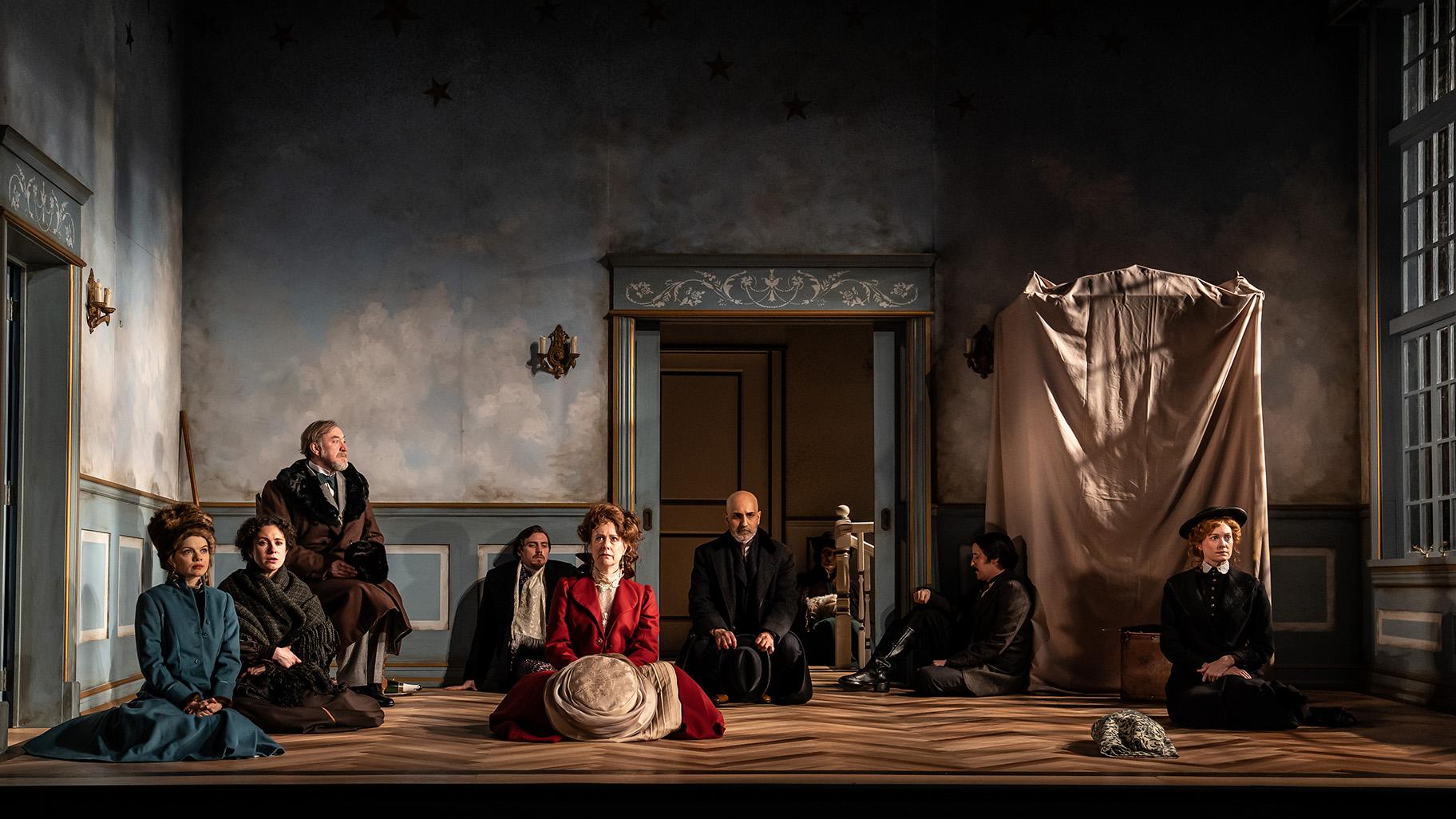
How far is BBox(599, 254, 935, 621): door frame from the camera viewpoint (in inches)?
298

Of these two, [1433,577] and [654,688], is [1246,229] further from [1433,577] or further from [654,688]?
[654,688]

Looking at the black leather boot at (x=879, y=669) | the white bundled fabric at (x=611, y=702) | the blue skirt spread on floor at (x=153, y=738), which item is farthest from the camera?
the black leather boot at (x=879, y=669)

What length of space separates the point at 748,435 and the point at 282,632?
6.08m

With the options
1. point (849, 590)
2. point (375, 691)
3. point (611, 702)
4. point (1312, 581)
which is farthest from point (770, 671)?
point (1312, 581)

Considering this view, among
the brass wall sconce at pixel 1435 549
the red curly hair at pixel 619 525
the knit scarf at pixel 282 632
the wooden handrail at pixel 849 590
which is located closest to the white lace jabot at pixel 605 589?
the red curly hair at pixel 619 525

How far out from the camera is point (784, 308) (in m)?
7.61

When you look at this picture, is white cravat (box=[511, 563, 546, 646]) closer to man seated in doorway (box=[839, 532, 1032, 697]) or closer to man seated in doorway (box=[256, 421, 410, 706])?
man seated in doorway (box=[256, 421, 410, 706])

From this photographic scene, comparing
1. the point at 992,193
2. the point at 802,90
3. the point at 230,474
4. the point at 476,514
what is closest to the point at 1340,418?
the point at 992,193

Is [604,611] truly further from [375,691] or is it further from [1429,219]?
[1429,219]

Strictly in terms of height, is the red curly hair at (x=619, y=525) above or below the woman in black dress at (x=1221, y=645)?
above

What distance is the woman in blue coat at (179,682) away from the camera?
454 centimetres

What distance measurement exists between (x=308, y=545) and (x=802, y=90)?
3415mm

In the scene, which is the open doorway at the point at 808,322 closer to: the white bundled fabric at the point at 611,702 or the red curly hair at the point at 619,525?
the red curly hair at the point at 619,525

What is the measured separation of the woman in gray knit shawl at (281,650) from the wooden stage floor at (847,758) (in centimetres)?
14
